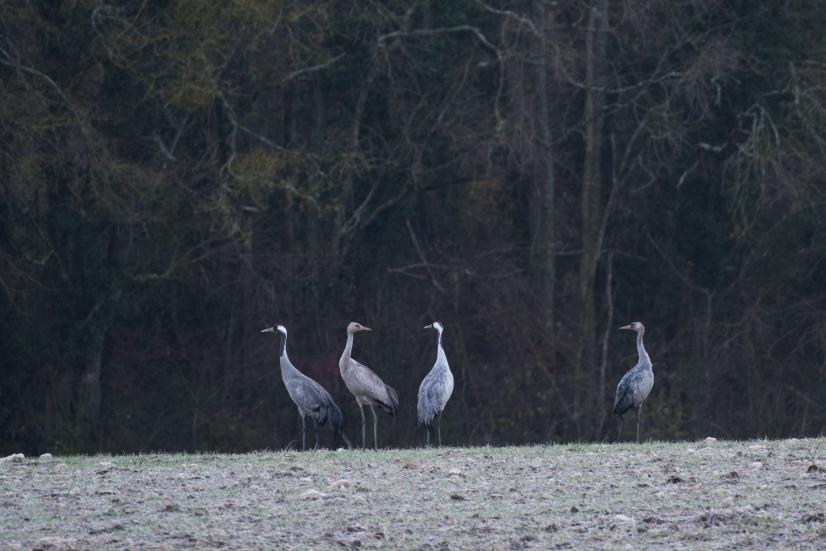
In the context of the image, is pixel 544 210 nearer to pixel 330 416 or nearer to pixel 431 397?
pixel 431 397

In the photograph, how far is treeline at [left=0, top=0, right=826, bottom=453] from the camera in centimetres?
2572

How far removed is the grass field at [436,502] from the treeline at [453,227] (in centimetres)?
1244

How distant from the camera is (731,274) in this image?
29.0 metres

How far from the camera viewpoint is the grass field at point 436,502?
9766mm

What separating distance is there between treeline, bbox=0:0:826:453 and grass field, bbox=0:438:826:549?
490 inches

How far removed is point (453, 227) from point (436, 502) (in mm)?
18459

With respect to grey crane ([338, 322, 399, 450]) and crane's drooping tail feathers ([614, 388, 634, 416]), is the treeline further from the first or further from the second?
crane's drooping tail feathers ([614, 388, 634, 416])

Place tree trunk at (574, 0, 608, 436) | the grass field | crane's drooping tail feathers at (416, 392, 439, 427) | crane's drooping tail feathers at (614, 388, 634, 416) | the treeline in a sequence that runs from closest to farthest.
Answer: the grass field, crane's drooping tail feathers at (416, 392, 439, 427), crane's drooping tail feathers at (614, 388, 634, 416), the treeline, tree trunk at (574, 0, 608, 436)

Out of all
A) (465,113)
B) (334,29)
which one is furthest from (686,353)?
(334,29)

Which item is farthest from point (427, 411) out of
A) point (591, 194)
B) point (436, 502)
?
point (591, 194)

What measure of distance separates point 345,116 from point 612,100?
16.5ft

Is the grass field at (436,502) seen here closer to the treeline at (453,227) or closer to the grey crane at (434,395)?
the grey crane at (434,395)

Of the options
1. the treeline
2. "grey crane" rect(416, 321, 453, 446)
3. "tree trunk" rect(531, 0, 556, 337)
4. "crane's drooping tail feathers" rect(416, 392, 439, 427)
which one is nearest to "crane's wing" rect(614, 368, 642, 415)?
"grey crane" rect(416, 321, 453, 446)

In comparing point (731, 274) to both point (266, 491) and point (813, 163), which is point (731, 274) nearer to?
point (813, 163)
